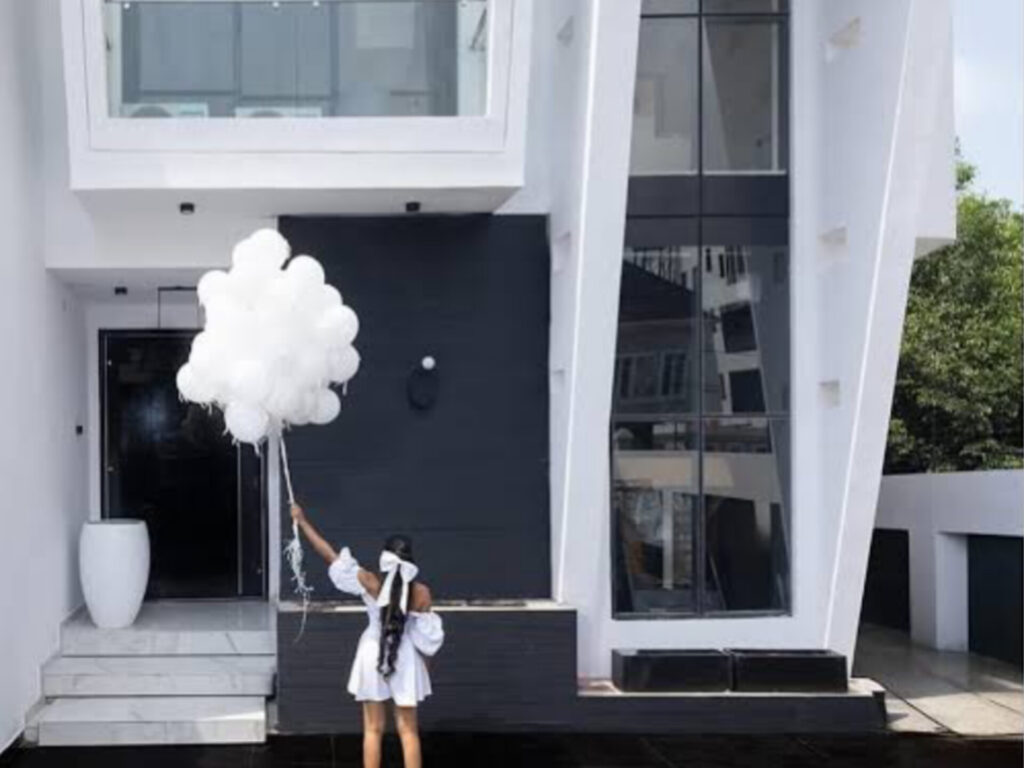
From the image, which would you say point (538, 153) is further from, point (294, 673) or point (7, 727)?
point (7, 727)

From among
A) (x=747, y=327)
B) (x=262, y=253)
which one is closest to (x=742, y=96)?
(x=747, y=327)

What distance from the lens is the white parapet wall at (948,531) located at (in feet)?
40.1

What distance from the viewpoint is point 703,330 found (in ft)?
33.4

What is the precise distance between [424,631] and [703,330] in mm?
3864

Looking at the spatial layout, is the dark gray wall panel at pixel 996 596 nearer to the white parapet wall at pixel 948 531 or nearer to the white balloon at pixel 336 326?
the white parapet wall at pixel 948 531

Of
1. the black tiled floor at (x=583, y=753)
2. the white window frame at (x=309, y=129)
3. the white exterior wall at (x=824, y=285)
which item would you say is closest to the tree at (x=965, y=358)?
the white exterior wall at (x=824, y=285)

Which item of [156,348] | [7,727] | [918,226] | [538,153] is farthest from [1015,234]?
[7,727]

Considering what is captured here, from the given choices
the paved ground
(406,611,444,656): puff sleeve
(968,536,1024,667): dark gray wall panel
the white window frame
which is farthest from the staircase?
(968,536,1024,667): dark gray wall panel

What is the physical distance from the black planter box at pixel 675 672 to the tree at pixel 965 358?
10.9 metres

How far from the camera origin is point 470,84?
905 cm

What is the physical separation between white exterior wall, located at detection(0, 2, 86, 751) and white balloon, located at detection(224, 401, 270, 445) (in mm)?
2047

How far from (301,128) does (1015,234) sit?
48.0 ft

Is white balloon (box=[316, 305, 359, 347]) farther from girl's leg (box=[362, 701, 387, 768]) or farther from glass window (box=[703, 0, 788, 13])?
glass window (box=[703, 0, 788, 13])

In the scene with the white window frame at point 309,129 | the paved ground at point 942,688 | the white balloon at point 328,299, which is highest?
the white window frame at point 309,129
